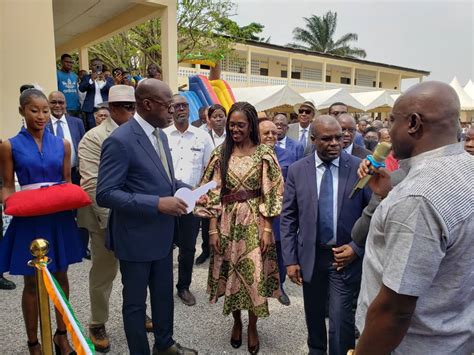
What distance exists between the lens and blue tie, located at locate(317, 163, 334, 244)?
2615 millimetres

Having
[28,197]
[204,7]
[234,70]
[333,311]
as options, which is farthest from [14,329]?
[234,70]

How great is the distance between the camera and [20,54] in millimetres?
6023

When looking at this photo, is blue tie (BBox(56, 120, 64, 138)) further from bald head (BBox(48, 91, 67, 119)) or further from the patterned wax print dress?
the patterned wax print dress

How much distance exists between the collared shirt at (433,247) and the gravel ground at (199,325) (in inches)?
79.6

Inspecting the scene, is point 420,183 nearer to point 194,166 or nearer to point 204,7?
point 194,166

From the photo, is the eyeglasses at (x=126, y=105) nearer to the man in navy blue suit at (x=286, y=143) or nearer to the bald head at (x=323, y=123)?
the bald head at (x=323, y=123)

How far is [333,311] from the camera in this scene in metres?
2.59

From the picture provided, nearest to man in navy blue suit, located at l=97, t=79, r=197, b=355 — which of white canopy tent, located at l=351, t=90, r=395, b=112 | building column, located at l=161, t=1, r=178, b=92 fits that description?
building column, located at l=161, t=1, r=178, b=92

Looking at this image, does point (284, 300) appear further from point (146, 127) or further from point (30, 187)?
point (30, 187)

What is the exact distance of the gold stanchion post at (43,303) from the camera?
181 cm

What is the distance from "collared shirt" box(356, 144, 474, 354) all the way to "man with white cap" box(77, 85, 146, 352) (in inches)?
94.4

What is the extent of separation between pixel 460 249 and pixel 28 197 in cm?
253

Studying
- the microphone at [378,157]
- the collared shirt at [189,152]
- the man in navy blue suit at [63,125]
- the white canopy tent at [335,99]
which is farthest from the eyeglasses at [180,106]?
the white canopy tent at [335,99]

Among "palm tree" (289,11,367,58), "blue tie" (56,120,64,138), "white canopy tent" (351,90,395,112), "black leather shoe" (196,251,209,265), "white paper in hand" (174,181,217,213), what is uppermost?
"palm tree" (289,11,367,58)
